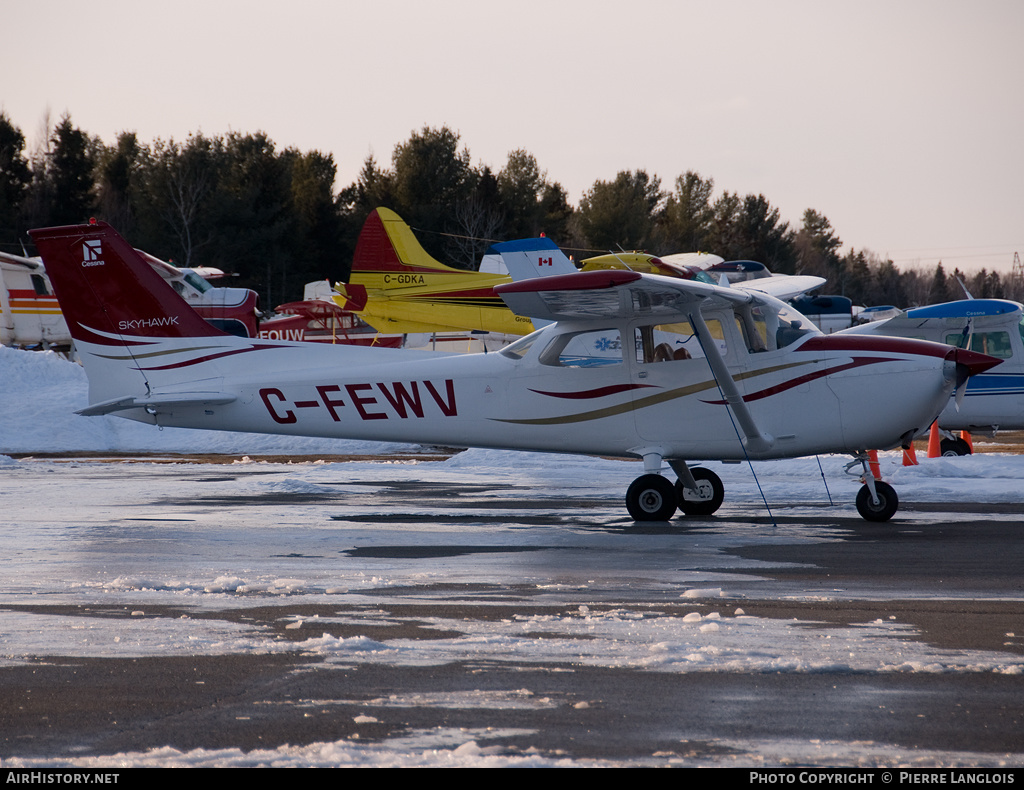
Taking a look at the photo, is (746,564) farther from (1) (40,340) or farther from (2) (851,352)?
(1) (40,340)

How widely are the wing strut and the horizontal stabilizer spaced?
470cm

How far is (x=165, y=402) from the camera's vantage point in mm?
11047

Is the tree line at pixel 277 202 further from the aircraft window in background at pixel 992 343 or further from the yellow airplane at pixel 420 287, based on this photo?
the aircraft window in background at pixel 992 343

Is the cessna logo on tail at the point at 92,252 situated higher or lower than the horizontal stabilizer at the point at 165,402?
higher

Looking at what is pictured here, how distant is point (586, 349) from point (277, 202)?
53556 mm

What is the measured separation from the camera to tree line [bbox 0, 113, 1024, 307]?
59.3 meters

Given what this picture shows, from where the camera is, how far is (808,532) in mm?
9438

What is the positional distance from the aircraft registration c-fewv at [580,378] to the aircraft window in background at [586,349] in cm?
1

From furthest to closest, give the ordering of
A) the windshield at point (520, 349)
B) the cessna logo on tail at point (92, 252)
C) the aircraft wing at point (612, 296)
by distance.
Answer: the cessna logo on tail at point (92, 252)
the windshield at point (520, 349)
the aircraft wing at point (612, 296)

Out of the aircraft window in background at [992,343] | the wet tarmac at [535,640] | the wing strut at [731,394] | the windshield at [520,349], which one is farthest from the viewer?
the aircraft window in background at [992,343]

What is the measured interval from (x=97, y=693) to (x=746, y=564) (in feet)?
15.5

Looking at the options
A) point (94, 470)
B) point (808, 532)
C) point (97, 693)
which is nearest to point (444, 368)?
point (808, 532)

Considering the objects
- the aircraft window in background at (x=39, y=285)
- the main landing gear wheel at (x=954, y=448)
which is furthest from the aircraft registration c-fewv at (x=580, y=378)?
the aircraft window in background at (x=39, y=285)

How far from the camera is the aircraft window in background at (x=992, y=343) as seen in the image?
51.7 ft
